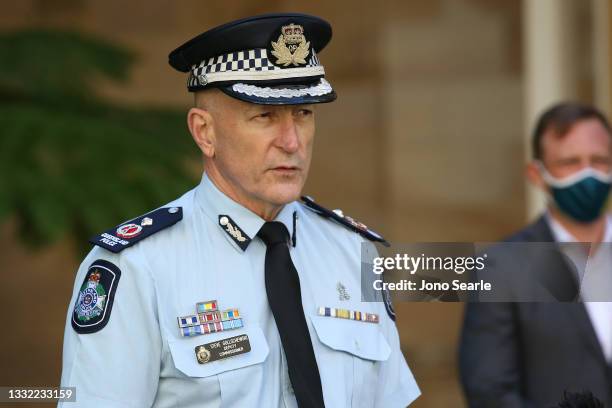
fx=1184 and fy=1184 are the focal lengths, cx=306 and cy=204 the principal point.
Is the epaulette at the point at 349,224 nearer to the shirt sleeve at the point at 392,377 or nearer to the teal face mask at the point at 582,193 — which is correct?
the shirt sleeve at the point at 392,377

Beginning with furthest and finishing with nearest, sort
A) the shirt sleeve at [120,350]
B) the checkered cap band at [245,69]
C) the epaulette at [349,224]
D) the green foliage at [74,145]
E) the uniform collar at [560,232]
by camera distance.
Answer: the green foliage at [74,145] < the uniform collar at [560,232] < the epaulette at [349,224] < the checkered cap band at [245,69] < the shirt sleeve at [120,350]

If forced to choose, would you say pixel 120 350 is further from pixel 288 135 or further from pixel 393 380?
pixel 393 380

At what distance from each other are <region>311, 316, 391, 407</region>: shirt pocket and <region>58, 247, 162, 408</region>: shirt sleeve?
18.7 inches

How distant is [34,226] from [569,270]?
276 cm

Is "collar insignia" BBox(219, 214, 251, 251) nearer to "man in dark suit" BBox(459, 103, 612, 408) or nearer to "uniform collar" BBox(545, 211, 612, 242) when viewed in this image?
"man in dark suit" BBox(459, 103, 612, 408)

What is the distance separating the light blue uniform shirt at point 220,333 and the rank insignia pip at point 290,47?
397 mm

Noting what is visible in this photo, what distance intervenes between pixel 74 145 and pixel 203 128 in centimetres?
294

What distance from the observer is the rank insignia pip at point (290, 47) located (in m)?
3.16

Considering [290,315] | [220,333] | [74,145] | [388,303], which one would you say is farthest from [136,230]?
[74,145]

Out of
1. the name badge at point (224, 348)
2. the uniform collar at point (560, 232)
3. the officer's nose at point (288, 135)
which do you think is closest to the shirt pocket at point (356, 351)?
the name badge at point (224, 348)

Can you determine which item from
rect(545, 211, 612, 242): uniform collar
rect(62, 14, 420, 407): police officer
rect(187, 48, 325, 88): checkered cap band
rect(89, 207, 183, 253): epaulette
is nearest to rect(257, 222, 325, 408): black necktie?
rect(62, 14, 420, 407): police officer

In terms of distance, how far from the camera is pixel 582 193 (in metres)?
4.66

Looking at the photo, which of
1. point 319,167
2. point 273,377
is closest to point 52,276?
point 319,167

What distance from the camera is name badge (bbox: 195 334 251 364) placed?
2967 mm
